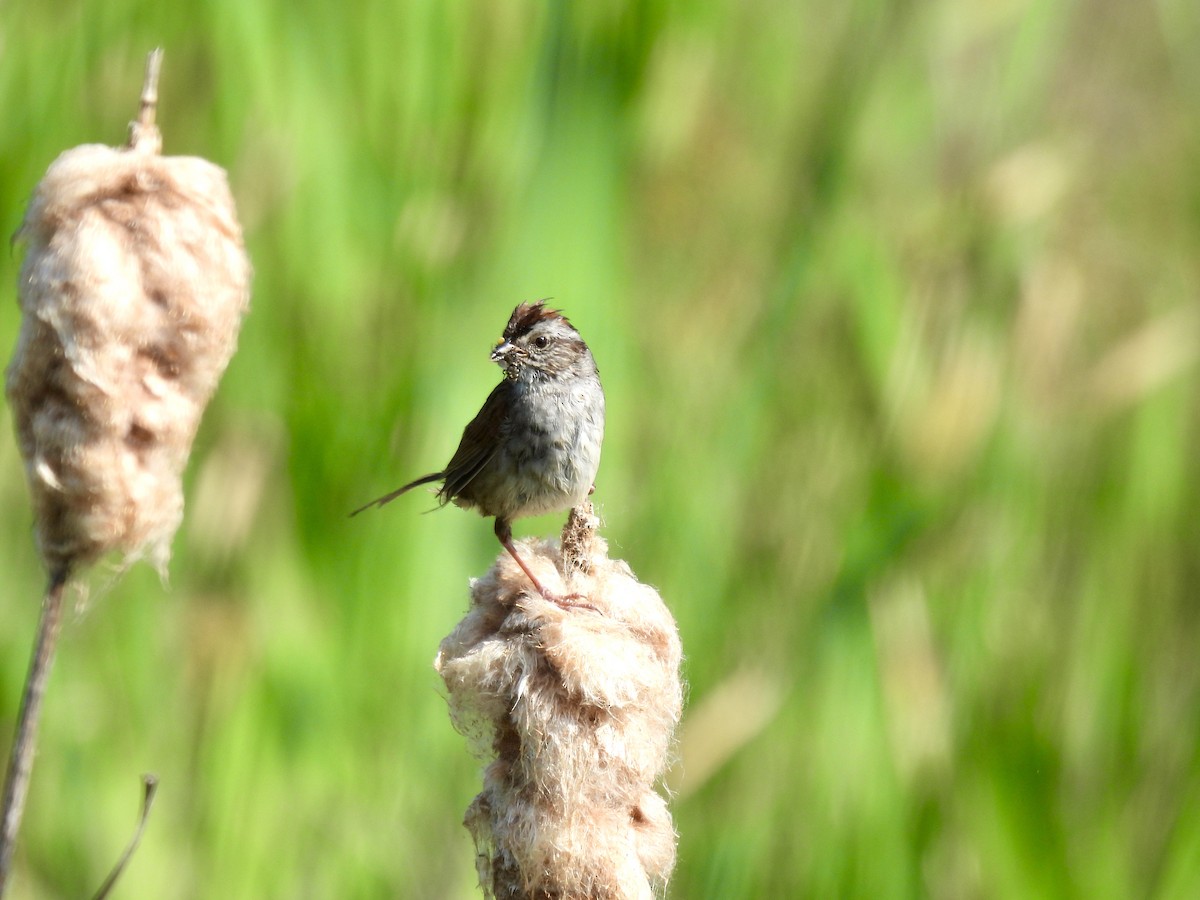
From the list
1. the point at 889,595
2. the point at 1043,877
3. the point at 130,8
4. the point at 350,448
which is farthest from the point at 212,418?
the point at 1043,877

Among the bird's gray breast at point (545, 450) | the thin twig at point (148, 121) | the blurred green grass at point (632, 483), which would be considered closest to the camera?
the thin twig at point (148, 121)

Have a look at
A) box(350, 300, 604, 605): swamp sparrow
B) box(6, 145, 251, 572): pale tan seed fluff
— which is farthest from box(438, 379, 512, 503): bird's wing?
box(6, 145, 251, 572): pale tan seed fluff

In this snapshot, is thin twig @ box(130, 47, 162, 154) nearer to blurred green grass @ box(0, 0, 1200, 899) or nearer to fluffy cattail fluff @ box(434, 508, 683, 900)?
fluffy cattail fluff @ box(434, 508, 683, 900)

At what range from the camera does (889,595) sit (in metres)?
2.84

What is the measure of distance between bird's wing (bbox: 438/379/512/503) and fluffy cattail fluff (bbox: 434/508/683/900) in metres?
0.75

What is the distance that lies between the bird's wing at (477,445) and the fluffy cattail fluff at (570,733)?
755mm

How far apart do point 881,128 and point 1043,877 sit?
1696mm

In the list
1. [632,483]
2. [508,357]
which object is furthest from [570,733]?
[632,483]

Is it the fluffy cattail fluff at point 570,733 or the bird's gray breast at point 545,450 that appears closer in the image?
the fluffy cattail fluff at point 570,733

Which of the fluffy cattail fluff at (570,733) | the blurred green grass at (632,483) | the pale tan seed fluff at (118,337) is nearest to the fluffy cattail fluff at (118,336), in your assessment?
the pale tan seed fluff at (118,337)

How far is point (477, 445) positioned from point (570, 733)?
97cm

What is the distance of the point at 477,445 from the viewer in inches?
88.2

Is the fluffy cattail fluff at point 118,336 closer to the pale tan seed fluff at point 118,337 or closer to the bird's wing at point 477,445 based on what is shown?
the pale tan seed fluff at point 118,337

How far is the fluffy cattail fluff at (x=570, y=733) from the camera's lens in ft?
4.26
